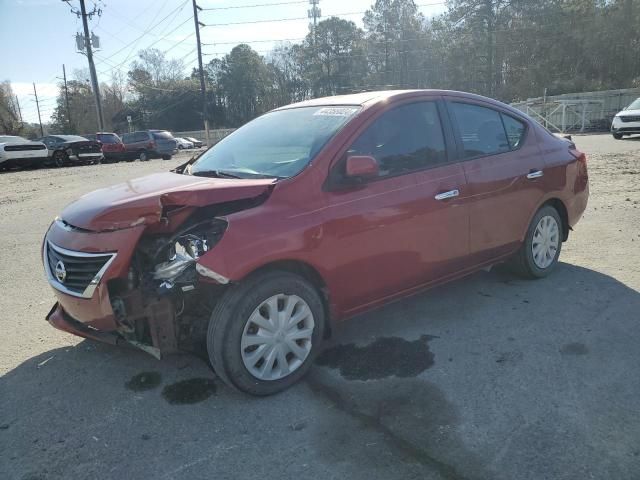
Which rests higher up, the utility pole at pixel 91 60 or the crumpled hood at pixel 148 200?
the utility pole at pixel 91 60

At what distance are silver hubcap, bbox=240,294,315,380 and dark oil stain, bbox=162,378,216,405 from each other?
0.39 metres

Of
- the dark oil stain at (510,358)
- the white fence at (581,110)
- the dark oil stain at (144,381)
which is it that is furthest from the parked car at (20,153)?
the white fence at (581,110)

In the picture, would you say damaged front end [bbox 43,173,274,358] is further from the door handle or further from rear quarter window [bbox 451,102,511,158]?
rear quarter window [bbox 451,102,511,158]

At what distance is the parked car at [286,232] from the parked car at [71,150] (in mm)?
22435

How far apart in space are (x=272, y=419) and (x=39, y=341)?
7.40 feet

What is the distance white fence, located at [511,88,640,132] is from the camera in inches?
1272

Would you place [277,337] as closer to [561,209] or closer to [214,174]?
[214,174]

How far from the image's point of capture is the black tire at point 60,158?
936 inches

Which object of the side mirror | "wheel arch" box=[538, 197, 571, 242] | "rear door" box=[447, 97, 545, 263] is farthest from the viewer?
"wheel arch" box=[538, 197, 571, 242]

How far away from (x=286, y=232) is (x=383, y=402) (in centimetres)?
116

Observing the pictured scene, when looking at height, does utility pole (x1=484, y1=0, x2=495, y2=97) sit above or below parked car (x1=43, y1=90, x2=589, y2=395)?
above

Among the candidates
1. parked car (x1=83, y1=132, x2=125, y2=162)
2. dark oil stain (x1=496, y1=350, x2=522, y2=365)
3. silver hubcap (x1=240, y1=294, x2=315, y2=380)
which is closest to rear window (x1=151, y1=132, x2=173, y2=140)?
parked car (x1=83, y1=132, x2=125, y2=162)

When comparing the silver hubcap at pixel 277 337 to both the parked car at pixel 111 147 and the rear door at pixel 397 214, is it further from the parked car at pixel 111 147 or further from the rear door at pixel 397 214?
the parked car at pixel 111 147

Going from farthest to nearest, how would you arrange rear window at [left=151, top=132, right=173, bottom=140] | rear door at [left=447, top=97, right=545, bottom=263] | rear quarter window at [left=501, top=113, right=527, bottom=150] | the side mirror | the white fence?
the white fence, rear window at [left=151, top=132, right=173, bottom=140], rear quarter window at [left=501, top=113, right=527, bottom=150], rear door at [left=447, top=97, right=545, bottom=263], the side mirror
